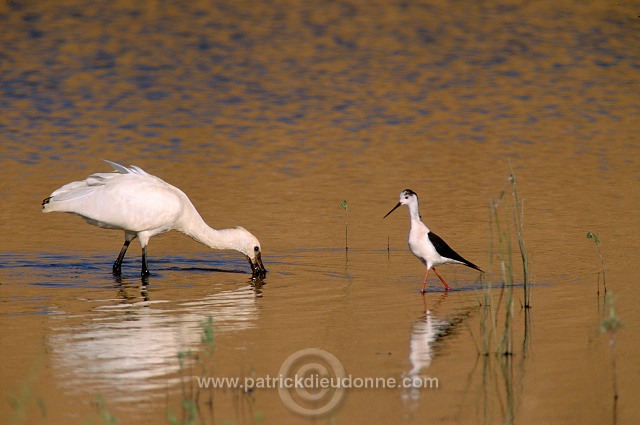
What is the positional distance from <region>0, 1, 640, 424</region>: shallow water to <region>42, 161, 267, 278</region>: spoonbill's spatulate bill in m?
0.30

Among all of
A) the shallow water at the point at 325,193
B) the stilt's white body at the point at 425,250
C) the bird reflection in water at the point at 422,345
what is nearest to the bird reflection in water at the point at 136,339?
the shallow water at the point at 325,193

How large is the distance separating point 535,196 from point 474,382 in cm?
799

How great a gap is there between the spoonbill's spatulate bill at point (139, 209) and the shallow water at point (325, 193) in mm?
304

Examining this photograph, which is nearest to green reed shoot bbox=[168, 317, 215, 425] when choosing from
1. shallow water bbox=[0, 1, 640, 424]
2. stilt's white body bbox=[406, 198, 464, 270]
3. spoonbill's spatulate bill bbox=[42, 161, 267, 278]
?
shallow water bbox=[0, 1, 640, 424]

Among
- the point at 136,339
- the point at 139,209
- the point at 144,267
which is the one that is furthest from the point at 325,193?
the point at 136,339

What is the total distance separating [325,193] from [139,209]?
3.84m

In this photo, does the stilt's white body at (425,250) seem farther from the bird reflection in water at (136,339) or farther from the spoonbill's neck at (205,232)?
the spoonbill's neck at (205,232)

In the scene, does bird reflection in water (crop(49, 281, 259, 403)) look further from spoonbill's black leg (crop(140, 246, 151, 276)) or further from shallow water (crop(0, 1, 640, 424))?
spoonbill's black leg (crop(140, 246, 151, 276))

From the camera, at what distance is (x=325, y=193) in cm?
1575

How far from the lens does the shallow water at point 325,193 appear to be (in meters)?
7.93

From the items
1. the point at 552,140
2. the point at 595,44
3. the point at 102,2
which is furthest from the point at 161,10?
the point at 552,140

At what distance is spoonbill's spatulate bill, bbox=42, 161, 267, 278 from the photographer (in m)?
12.4

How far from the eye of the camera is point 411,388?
766 cm

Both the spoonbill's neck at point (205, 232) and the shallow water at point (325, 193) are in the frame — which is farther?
the spoonbill's neck at point (205, 232)
